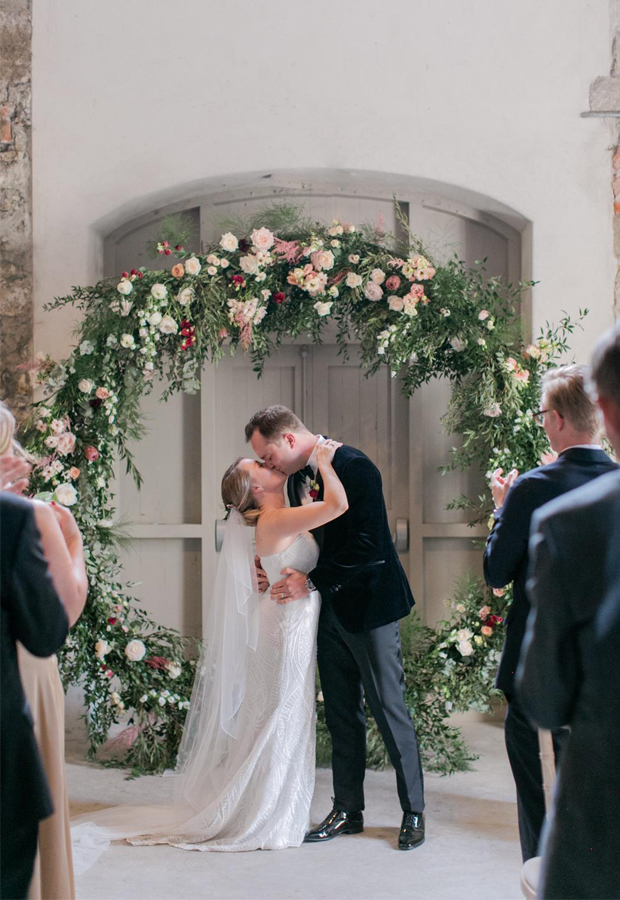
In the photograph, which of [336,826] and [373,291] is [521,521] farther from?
[373,291]

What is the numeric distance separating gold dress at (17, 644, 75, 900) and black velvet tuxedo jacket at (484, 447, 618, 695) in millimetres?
1427

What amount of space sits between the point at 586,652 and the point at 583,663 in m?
0.03

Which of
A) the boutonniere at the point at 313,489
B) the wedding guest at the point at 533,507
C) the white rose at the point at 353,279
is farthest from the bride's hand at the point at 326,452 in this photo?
the white rose at the point at 353,279

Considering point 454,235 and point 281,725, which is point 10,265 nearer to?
point 454,235

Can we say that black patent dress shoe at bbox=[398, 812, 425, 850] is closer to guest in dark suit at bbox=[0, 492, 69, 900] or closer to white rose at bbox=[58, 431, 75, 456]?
guest in dark suit at bbox=[0, 492, 69, 900]

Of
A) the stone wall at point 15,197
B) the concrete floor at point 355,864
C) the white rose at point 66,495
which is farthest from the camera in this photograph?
the stone wall at point 15,197

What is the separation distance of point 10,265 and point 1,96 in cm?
102

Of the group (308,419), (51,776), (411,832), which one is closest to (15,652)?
(51,776)

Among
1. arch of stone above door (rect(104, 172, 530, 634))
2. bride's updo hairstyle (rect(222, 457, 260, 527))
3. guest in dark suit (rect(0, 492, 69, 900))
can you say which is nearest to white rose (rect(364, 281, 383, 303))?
arch of stone above door (rect(104, 172, 530, 634))

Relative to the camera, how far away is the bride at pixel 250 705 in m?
3.61

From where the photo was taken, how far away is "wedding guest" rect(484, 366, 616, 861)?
2756 millimetres

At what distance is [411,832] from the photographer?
3.63m

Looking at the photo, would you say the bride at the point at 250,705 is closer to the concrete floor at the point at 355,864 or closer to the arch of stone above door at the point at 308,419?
the concrete floor at the point at 355,864

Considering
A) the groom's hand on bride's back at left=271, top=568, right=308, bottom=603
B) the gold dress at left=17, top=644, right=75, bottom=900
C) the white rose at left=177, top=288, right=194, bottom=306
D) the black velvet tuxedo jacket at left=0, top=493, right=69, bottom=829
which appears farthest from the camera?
the white rose at left=177, top=288, right=194, bottom=306
